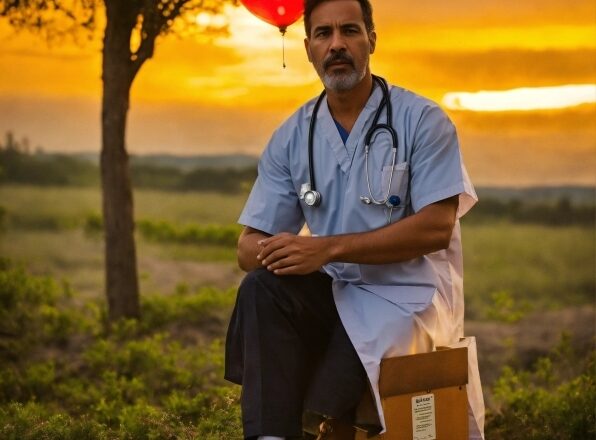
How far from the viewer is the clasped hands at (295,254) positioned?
2801 millimetres

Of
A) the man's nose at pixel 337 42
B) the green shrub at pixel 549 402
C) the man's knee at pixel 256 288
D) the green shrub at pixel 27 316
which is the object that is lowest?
the green shrub at pixel 549 402

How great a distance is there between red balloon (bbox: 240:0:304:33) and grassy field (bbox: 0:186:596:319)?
2506mm

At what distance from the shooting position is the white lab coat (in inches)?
112

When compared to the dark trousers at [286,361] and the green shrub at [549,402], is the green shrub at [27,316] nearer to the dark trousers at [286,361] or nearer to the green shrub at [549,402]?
the green shrub at [549,402]

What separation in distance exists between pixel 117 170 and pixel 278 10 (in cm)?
165

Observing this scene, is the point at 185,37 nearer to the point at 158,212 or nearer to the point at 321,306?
the point at 158,212

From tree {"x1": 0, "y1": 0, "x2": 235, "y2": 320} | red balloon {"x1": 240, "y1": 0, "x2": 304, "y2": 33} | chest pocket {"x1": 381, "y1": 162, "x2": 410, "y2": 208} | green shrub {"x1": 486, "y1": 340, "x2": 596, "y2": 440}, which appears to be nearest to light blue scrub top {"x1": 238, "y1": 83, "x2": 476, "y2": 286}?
chest pocket {"x1": 381, "y1": 162, "x2": 410, "y2": 208}

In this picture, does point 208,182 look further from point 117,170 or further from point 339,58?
point 339,58

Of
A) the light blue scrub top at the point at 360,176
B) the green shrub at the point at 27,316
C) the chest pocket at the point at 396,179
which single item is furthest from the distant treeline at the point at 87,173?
the chest pocket at the point at 396,179

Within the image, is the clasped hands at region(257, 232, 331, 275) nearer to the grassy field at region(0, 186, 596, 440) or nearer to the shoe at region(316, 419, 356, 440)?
the shoe at region(316, 419, 356, 440)

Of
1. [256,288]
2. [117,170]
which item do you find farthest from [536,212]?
[256,288]

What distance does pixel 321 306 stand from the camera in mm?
2916

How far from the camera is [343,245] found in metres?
2.85

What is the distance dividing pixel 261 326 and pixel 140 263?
188 inches
